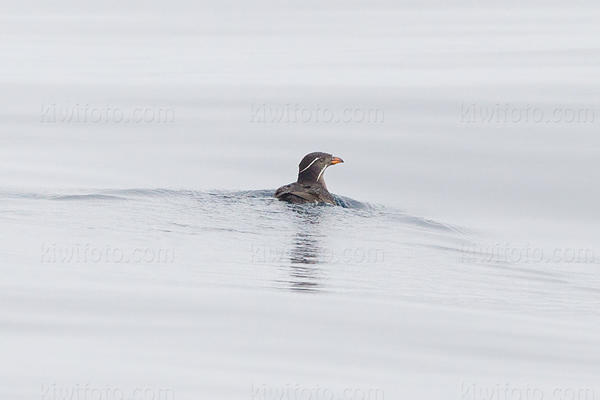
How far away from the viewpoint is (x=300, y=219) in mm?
14258

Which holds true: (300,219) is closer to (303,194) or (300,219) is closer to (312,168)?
(303,194)

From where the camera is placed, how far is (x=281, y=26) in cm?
3744

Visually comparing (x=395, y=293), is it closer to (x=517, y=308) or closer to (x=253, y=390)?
(x=517, y=308)

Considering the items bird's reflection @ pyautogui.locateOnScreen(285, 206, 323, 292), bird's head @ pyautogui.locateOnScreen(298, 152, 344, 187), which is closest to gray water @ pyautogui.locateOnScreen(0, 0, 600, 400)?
bird's reflection @ pyautogui.locateOnScreen(285, 206, 323, 292)

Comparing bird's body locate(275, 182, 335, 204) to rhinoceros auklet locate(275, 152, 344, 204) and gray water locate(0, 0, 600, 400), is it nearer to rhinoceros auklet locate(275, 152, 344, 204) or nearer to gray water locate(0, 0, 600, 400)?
rhinoceros auklet locate(275, 152, 344, 204)

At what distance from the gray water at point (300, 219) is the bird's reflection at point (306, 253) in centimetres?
5

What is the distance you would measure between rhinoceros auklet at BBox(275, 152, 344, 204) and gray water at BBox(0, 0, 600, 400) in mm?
245

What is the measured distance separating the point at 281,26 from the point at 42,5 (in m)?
13.1

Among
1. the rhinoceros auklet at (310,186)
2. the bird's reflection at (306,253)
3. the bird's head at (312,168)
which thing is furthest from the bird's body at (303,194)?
the bird's head at (312,168)

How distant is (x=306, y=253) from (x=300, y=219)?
2052 mm

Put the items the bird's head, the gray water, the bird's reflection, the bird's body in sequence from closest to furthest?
the gray water → the bird's reflection → the bird's body → the bird's head

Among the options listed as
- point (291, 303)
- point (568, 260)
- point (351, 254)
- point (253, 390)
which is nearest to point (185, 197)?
point (351, 254)

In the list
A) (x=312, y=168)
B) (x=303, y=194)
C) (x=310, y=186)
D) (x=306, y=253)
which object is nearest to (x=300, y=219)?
(x=303, y=194)

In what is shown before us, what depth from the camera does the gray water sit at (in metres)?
8.27
